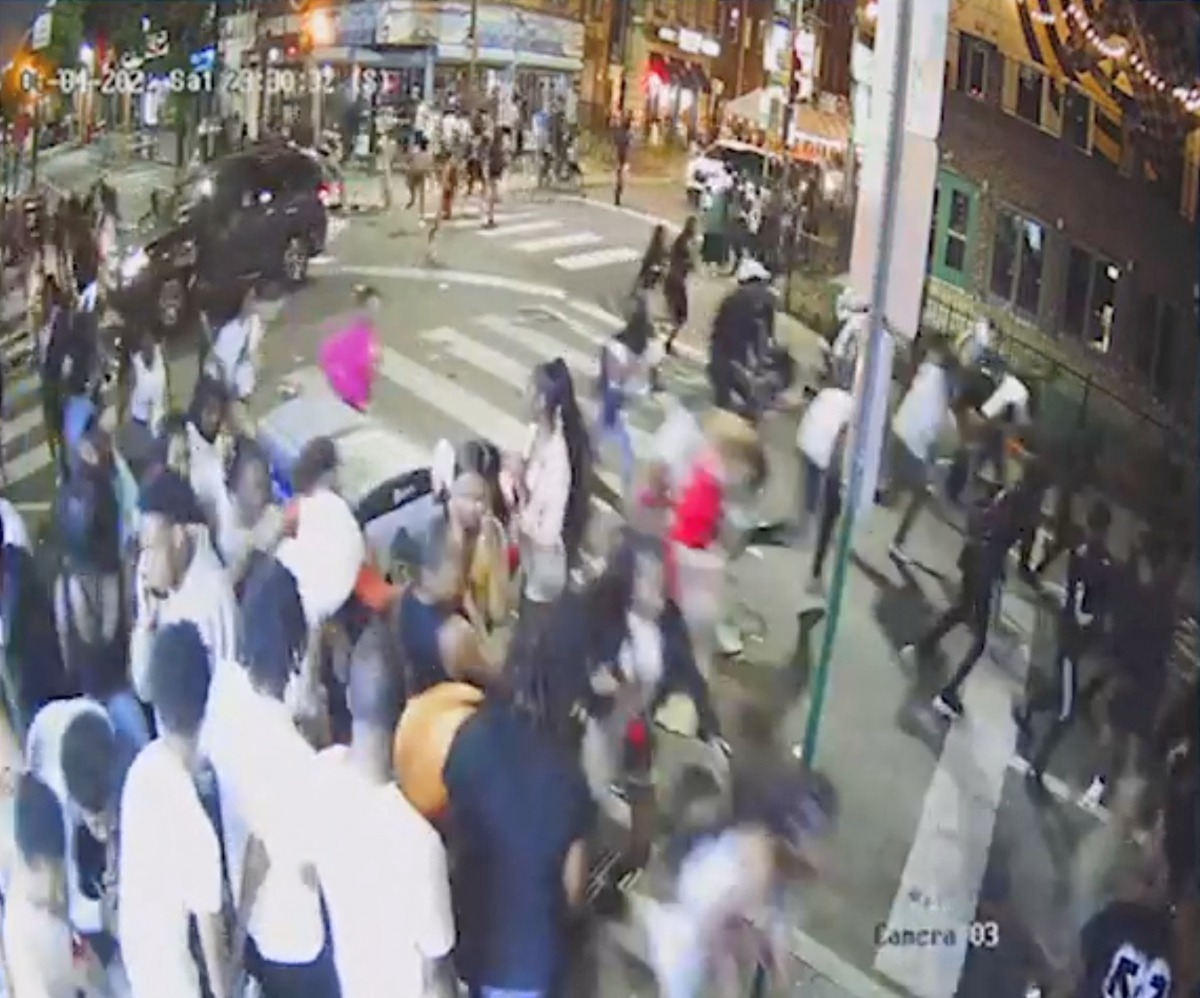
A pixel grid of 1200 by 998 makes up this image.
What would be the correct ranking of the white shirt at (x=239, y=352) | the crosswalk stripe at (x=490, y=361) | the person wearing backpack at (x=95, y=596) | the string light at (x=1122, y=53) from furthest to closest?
the person wearing backpack at (x=95, y=596) < the white shirt at (x=239, y=352) < the crosswalk stripe at (x=490, y=361) < the string light at (x=1122, y=53)

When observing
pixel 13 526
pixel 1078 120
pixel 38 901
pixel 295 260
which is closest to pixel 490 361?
pixel 295 260

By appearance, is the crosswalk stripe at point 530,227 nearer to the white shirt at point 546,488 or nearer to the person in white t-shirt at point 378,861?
the white shirt at point 546,488

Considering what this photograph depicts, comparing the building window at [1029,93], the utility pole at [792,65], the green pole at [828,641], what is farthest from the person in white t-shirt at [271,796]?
the building window at [1029,93]

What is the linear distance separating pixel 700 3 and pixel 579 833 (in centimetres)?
49

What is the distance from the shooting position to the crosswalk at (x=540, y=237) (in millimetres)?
1297

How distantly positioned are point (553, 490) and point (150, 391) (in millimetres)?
348

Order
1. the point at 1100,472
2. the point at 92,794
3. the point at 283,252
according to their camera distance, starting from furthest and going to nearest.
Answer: the point at 92,794, the point at 283,252, the point at 1100,472

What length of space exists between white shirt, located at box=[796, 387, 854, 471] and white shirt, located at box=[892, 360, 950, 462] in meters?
0.03

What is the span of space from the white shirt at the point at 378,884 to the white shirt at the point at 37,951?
322mm

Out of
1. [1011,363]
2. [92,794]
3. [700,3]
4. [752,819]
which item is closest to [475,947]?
[752,819]

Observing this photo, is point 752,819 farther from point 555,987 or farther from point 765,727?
point 555,987

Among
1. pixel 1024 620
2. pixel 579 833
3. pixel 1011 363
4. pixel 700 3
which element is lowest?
pixel 579 833

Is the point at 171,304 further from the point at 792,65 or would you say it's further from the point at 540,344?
the point at 792,65

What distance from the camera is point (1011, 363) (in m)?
1.21
